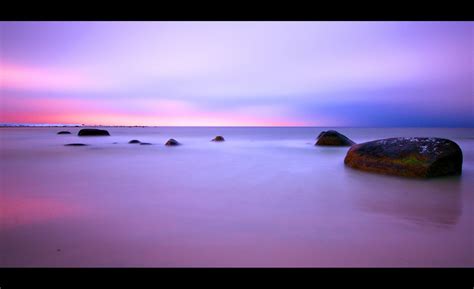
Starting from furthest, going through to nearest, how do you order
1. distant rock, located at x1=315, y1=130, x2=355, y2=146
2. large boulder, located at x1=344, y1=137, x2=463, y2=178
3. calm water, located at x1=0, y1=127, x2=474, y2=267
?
distant rock, located at x1=315, y1=130, x2=355, y2=146, large boulder, located at x1=344, y1=137, x2=463, y2=178, calm water, located at x1=0, y1=127, x2=474, y2=267

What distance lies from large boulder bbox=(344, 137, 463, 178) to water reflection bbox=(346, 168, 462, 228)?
24cm

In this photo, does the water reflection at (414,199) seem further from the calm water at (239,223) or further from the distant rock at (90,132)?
the distant rock at (90,132)

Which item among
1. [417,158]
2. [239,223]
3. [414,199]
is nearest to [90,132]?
[239,223]

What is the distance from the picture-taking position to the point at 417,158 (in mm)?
5180

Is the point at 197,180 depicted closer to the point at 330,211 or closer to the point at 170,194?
the point at 170,194

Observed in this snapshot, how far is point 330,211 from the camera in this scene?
327cm

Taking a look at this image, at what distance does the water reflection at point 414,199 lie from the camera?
9.93 feet

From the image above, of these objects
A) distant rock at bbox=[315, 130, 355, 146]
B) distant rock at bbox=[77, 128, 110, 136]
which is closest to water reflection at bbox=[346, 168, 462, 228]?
distant rock at bbox=[315, 130, 355, 146]

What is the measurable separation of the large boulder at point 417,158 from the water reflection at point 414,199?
0.80 ft

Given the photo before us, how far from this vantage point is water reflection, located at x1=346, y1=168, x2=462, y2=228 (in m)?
3.03

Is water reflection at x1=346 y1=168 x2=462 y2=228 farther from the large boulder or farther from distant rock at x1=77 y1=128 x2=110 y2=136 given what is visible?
distant rock at x1=77 y1=128 x2=110 y2=136
